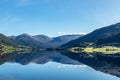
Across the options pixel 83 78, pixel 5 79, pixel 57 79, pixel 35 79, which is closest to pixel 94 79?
pixel 83 78

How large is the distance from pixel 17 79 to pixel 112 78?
20809 millimetres

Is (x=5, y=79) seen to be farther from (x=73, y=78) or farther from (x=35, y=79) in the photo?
(x=73, y=78)

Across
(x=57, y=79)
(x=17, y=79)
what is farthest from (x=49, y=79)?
(x=17, y=79)

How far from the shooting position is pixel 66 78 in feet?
211

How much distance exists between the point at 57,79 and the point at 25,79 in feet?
22.1

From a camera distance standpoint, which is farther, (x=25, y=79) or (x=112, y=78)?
(x=112, y=78)

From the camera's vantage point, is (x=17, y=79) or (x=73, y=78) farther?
(x=73, y=78)

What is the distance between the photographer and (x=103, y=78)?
6562 cm

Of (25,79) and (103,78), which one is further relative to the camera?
(103,78)

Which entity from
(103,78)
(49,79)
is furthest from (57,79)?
(103,78)

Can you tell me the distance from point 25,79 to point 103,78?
17416 millimetres

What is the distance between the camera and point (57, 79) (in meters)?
62.3

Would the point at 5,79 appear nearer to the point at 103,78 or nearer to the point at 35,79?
the point at 35,79

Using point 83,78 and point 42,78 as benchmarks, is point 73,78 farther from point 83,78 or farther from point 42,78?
point 42,78
